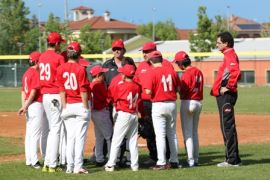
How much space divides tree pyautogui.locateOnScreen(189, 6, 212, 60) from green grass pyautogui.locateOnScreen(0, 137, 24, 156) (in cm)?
5551

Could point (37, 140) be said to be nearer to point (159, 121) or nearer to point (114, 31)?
point (159, 121)

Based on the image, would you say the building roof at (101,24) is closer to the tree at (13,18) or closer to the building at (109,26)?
the building at (109,26)

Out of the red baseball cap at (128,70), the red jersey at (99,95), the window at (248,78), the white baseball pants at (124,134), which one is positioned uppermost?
the red baseball cap at (128,70)

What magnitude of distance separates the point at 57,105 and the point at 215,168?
9.60 ft

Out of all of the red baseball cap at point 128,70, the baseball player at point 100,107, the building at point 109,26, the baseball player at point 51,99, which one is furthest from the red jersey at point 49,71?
the building at point 109,26

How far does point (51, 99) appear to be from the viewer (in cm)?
1087

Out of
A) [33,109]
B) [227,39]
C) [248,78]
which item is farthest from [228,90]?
[248,78]

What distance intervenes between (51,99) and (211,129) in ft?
32.4

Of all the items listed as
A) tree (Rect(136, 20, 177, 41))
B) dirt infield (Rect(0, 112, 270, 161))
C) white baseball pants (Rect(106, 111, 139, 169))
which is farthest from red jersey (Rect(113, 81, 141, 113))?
tree (Rect(136, 20, 177, 41))

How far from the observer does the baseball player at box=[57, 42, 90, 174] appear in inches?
411

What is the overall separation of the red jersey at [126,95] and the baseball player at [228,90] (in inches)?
57.2

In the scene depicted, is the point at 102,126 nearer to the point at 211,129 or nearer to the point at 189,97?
the point at 189,97

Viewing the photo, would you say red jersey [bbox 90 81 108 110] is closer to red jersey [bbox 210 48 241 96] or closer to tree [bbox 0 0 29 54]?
red jersey [bbox 210 48 241 96]

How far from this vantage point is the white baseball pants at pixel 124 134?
10.9 meters
